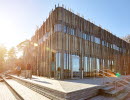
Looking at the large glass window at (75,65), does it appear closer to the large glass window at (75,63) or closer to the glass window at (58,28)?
the large glass window at (75,63)

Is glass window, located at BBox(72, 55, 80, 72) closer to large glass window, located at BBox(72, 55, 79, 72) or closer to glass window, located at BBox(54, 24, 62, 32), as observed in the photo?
large glass window, located at BBox(72, 55, 79, 72)

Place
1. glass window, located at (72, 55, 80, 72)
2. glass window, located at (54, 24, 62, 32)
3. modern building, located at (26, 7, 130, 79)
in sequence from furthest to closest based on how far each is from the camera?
1. glass window, located at (72, 55, 80, 72)
2. glass window, located at (54, 24, 62, 32)
3. modern building, located at (26, 7, 130, 79)

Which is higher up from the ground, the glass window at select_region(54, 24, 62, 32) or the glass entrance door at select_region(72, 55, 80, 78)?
the glass window at select_region(54, 24, 62, 32)

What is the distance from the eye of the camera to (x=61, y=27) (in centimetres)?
1173

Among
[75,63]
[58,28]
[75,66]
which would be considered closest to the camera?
[58,28]

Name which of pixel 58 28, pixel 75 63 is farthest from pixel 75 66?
pixel 58 28

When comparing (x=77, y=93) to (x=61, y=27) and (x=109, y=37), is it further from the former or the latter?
(x=109, y=37)

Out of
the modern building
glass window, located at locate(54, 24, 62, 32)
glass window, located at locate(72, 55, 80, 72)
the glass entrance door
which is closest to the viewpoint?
the modern building

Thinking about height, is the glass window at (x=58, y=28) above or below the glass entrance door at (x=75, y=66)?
above

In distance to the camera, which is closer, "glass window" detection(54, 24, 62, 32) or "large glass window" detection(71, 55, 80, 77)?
"glass window" detection(54, 24, 62, 32)

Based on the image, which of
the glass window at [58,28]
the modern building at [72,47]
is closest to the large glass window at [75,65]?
the modern building at [72,47]

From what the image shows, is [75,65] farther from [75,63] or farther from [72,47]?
[72,47]

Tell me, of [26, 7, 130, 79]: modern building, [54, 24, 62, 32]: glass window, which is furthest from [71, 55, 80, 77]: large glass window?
[54, 24, 62, 32]: glass window

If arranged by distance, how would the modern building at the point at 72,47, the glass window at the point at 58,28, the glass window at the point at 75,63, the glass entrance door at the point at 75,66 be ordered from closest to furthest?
the modern building at the point at 72,47
the glass window at the point at 58,28
the glass entrance door at the point at 75,66
the glass window at the point at 75,63
